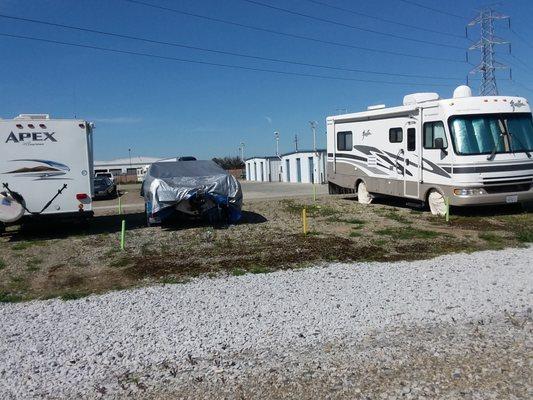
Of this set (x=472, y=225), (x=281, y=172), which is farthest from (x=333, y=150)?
(x=281, y=172)

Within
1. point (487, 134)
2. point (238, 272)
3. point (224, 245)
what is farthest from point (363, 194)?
point (238, 272)

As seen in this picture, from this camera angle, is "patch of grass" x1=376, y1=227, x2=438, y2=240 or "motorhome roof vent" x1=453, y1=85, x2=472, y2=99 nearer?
"patch of grass" x1=376, y1=227, x2=438, y2=240

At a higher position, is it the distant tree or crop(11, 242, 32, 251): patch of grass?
the distant tree

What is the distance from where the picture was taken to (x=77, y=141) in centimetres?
1280

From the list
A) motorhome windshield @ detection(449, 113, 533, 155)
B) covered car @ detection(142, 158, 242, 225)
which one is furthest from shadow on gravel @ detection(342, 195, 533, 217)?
covered car @ detection(142, 158, 242, 225)

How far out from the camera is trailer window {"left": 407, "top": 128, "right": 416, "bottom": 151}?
15.0 meters

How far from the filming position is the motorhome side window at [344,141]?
18500 mm

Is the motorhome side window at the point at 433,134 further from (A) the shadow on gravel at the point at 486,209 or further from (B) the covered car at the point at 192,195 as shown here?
(B) the covered car at the point at 192,195

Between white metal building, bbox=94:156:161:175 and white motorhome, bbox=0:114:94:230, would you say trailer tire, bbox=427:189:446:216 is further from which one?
white metal building, bbox=94:156:161:175

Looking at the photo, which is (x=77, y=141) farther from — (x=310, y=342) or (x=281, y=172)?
(x=281, y=172)

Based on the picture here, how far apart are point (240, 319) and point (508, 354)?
2.69 m

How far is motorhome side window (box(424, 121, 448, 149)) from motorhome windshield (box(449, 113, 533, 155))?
303mm

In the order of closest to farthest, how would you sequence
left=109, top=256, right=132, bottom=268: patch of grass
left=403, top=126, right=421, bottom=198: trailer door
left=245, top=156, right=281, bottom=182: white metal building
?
left=109, top=256, right=132, bottom=268: patch of grass → left=403, top=126, right=421, bottom=198: trailer door → left=245, top=156, right=281, bottom=182: white metal building

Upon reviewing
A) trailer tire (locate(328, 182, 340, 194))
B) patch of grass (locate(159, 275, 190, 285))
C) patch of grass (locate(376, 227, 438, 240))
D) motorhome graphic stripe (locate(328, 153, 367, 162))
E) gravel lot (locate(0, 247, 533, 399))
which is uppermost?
motorhome graphic stripe (locate(328, 153, 367, 162))
